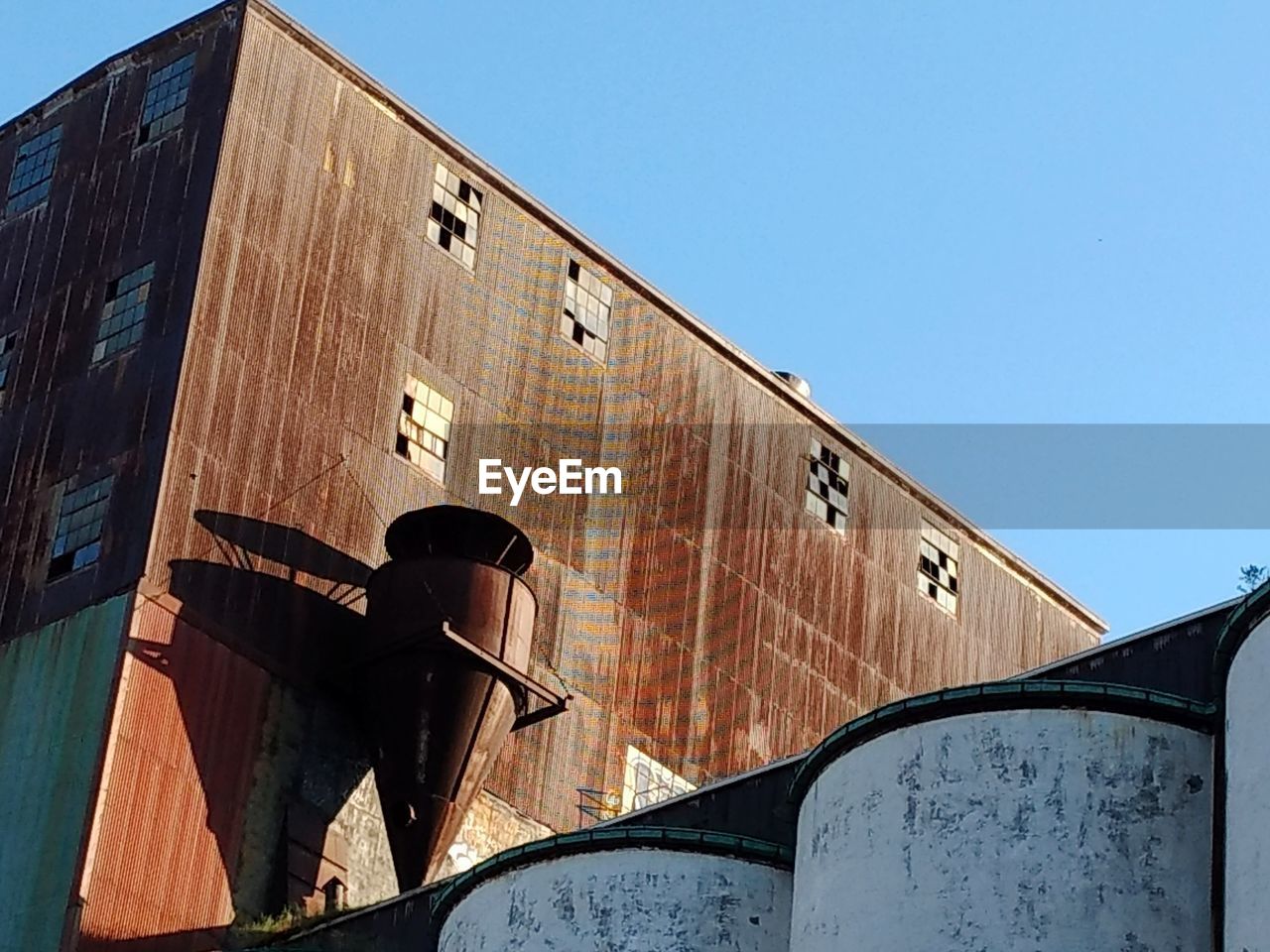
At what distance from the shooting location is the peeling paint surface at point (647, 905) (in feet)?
93.1

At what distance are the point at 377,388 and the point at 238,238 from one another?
10.6ft

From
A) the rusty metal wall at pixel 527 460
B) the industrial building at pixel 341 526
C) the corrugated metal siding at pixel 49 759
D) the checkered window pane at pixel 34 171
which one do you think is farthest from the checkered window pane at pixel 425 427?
the checkered window pane at pixel 34 171

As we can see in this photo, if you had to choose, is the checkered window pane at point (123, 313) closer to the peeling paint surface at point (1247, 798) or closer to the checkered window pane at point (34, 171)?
the checkered window pane at point (34, 171)

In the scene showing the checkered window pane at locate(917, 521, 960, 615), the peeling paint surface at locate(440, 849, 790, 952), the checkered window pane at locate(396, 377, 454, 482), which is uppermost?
the checkered window pane at locate(917, 521, 960, 615)

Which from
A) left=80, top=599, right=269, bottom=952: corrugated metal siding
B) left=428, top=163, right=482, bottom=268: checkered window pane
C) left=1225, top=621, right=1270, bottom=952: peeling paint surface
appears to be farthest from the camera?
left=428, top=163, right=482, bottom=268: checkered window pane

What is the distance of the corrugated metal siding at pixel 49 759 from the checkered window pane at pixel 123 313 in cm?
491

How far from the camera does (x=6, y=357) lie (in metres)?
43.9

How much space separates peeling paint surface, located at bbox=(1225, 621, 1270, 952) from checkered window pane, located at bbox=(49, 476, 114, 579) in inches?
788

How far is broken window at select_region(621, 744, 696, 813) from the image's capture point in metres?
44.1

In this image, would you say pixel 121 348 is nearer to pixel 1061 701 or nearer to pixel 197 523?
pixel 197 523

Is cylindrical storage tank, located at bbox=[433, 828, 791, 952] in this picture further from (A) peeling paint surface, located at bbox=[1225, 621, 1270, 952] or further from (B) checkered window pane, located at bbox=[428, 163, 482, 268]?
(B) checkered window pane, located at bbox=[428, 163, 482, 268]

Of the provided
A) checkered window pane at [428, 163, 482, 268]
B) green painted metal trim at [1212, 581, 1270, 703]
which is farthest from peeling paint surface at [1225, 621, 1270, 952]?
checkered window pane at [428, 163, 482, 268]

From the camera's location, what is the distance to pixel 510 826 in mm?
41812

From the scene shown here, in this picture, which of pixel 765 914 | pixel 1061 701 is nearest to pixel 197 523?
pixel 765 914
